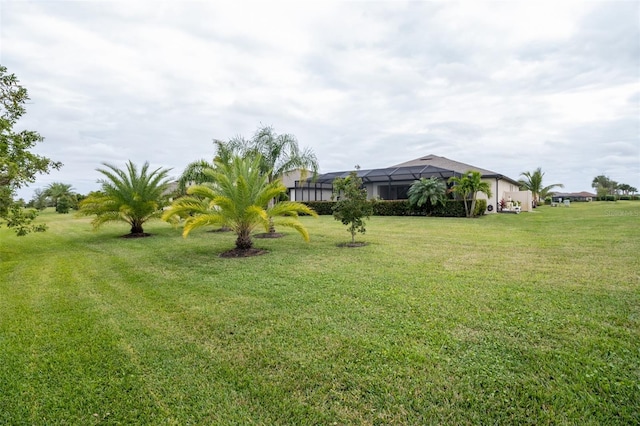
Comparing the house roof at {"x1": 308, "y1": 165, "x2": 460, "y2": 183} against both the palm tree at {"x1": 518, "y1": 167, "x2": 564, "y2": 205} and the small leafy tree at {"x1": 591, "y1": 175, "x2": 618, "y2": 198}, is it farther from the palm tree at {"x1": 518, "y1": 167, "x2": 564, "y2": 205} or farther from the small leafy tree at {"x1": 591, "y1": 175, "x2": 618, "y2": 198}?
the small leafy tree at {"x1": 591, "y1": 175, "x2": 618, "y2": 198}

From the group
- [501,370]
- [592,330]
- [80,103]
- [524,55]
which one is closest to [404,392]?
[501,370]

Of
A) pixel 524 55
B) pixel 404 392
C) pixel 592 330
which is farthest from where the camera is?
pixel 524 55

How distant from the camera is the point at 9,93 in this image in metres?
8.53

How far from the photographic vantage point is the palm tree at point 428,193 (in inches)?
811

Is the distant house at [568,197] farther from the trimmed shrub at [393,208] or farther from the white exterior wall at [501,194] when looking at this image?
the trimmed shrub at [393,208]

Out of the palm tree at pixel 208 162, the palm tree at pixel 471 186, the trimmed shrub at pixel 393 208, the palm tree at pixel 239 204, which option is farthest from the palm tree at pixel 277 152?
the palm tree at pixel 471 186

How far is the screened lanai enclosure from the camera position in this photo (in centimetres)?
2560

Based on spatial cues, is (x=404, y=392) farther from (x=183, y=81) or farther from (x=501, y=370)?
(x=183, y=81)

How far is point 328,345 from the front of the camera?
3373 mm

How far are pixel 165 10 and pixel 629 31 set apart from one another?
13.1 meters

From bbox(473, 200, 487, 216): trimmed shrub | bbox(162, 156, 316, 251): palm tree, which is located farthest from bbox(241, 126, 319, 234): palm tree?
bbox(473, 200, 487, 216): trimmed shrub

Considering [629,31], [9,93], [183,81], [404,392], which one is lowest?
[404,392]

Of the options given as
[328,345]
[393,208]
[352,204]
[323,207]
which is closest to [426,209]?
[393,208]

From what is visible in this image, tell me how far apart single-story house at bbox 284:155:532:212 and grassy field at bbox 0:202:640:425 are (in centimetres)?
1931
